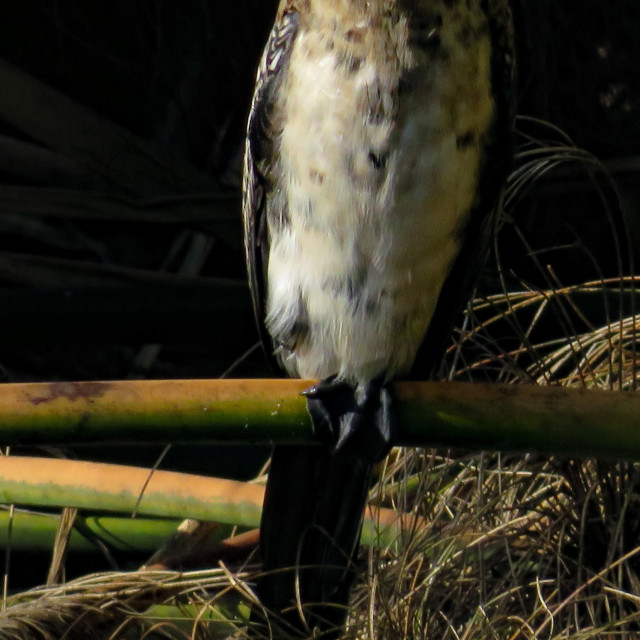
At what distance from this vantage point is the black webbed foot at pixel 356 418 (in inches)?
59.7

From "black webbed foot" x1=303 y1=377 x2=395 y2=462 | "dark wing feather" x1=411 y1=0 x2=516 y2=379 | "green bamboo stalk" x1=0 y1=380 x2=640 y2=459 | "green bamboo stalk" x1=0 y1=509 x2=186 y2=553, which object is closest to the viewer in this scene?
"green bamboo stalk" x1=0 y1=380 x2=640 y2=459

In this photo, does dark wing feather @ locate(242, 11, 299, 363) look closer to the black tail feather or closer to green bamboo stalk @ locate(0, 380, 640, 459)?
the black tail feather

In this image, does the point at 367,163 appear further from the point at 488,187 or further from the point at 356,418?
the point at 356,418

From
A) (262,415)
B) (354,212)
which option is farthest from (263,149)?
(262,415)

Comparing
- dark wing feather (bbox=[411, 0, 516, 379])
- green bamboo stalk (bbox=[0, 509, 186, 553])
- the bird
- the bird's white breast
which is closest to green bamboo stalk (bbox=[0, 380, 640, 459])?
the bird

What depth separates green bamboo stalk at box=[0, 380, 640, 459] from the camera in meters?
1.07

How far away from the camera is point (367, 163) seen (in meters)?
1.54

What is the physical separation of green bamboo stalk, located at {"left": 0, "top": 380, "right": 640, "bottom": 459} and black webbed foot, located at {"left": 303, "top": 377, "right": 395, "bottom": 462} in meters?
0.29

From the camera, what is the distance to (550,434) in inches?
44.6

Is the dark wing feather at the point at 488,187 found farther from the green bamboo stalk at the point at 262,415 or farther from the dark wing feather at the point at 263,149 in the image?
the green bamboo stalk at the point at 262,415

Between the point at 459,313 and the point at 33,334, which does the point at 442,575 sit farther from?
the point at 33,334

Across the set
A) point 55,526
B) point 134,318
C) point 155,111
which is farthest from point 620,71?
point 55,526

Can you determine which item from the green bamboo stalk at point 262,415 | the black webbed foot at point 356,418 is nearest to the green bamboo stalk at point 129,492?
the black webbed foot at point 356,418

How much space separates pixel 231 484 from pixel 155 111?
4.95 ft
